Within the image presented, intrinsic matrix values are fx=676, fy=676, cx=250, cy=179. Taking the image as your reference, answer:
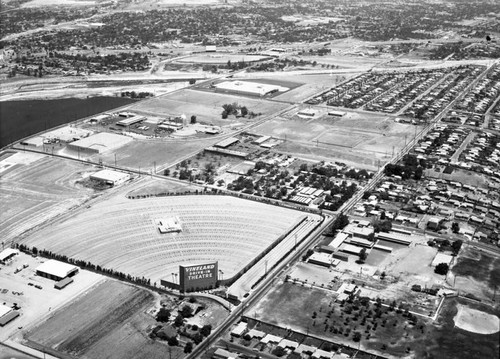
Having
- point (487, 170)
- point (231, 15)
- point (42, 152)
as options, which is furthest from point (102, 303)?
point (231, 15)

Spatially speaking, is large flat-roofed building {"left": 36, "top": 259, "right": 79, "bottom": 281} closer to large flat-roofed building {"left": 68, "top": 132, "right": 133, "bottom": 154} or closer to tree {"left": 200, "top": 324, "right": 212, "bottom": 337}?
tree {"left": 200, "top": 324, "right": 212, "bottom": 337}

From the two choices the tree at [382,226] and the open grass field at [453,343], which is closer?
the open grass field at [453,343]

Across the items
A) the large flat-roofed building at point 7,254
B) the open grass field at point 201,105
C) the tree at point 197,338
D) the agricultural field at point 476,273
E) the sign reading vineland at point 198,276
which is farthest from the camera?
the open grass field at point 201,105

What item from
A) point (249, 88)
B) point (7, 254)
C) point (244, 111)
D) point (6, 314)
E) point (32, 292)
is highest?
point (249, 88)

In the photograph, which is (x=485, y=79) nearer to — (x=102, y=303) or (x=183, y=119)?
(x=183, y=119)

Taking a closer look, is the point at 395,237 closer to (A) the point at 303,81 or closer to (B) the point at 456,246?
(B) the point at 456,246

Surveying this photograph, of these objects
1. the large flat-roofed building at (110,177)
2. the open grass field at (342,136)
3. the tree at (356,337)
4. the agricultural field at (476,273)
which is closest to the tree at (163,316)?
the tree at (356,337)

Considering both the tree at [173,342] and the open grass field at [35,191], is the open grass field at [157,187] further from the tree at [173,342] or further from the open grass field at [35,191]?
the tree at [173,342]

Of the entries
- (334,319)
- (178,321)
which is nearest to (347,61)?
(334,319)
